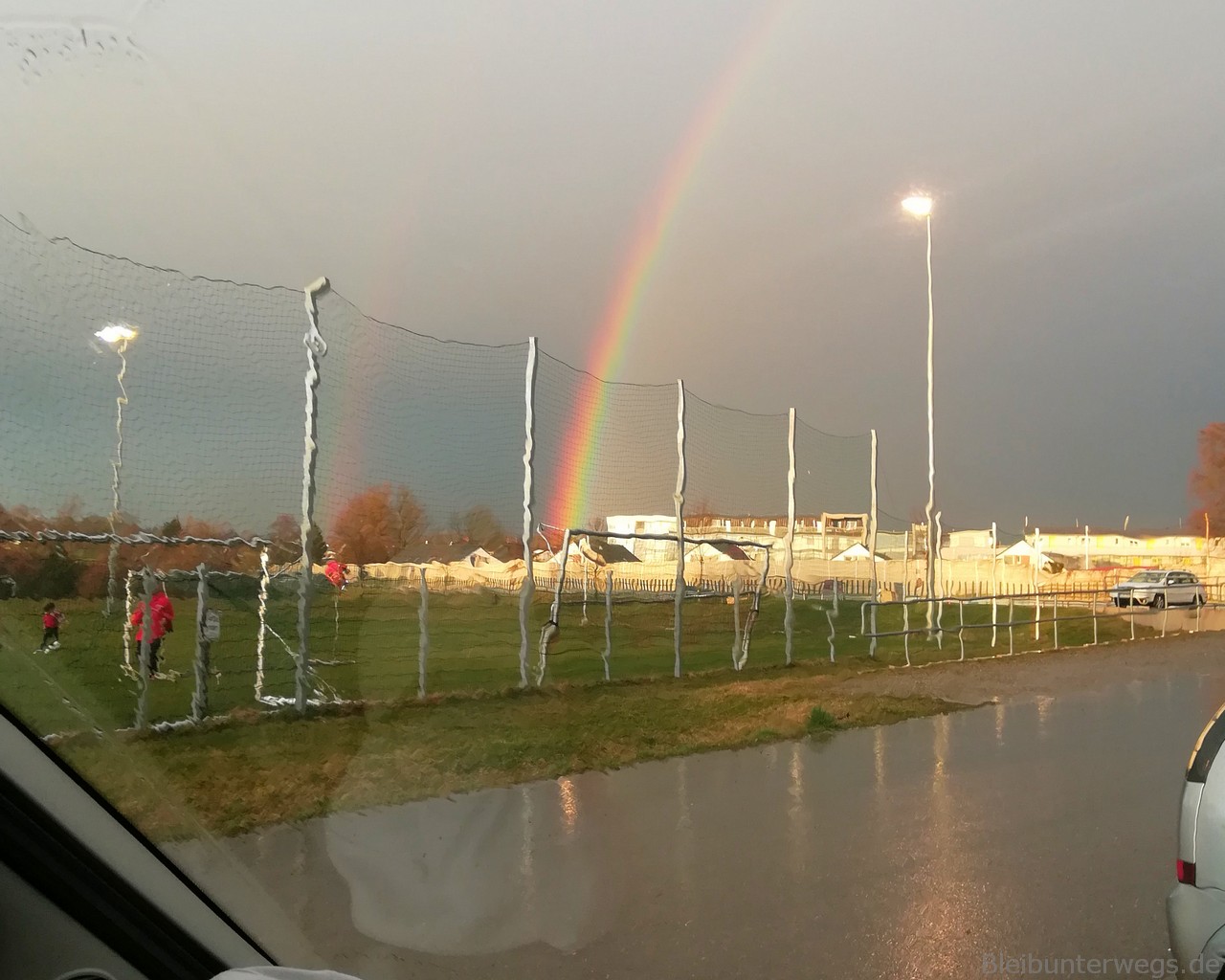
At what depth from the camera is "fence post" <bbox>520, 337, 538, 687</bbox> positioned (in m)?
11.9

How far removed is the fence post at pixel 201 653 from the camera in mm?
7383

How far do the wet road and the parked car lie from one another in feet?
56.8

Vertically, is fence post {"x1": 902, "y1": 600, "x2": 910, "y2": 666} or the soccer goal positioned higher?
the soccer goal

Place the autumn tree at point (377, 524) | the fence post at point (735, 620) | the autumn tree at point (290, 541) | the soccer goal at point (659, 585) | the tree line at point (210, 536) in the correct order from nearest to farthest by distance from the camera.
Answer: the tree line at point (210, 536)
the autumn tree at point (290, 541)
the autumn tree at point (377, 524)
the soccer goal at point (659, 585)
the fence post at point (735, 620)

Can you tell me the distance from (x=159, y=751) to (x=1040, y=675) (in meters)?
12.9

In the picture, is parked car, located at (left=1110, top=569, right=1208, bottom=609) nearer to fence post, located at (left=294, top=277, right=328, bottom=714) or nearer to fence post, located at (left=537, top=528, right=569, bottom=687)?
fence post, located at (left=537, top=528, right=569, bottom=687)

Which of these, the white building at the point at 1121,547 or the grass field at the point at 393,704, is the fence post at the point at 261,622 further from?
the white building at the point at 1121,547

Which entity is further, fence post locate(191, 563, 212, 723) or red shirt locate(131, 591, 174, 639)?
fence post locate(191, 563, 212, 723)

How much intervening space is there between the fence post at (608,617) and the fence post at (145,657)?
23.8ft

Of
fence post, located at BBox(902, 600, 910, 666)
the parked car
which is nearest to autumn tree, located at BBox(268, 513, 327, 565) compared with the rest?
fence post, located at BBox(902, 600, 910, 666)

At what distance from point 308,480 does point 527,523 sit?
3.24 m

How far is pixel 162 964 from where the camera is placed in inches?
92.5

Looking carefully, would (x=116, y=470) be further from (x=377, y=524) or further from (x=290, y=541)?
(x=377, y=524)

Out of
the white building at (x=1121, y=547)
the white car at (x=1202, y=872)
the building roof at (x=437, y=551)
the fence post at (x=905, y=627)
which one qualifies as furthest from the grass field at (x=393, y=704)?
the white building at (x=1121, y=547)
